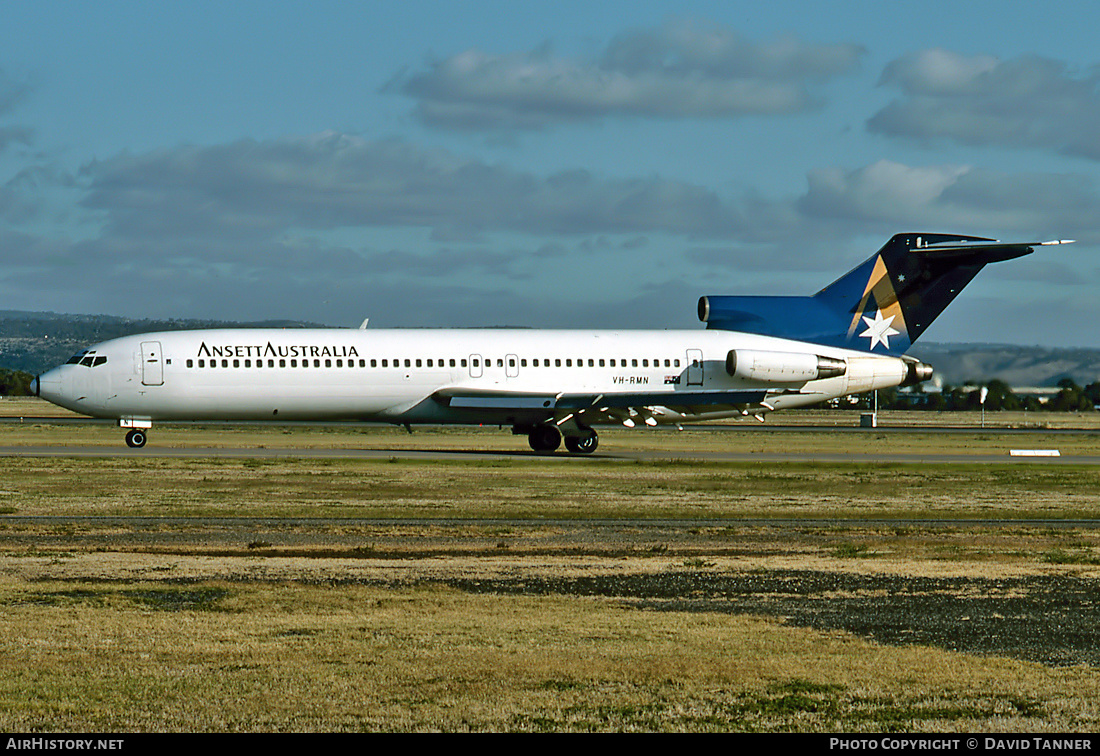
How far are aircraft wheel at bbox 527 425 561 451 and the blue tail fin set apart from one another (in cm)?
844

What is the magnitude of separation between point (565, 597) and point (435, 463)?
974 inches

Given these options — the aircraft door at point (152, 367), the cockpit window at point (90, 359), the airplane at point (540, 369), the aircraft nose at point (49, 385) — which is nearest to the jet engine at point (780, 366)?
the airplane at point (540, 369)

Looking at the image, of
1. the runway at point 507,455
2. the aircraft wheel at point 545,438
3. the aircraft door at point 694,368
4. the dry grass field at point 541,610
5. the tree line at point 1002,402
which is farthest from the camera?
the tree line at point 1002,402

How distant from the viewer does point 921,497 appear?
3011cm

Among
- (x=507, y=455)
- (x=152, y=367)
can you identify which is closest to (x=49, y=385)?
(x=152, y=367)

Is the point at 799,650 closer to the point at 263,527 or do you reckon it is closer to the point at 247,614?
the point at 247,614

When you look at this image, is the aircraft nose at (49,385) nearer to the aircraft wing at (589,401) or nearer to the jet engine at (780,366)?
the aircraft wing at (589,401)

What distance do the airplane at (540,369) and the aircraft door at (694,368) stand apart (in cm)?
5

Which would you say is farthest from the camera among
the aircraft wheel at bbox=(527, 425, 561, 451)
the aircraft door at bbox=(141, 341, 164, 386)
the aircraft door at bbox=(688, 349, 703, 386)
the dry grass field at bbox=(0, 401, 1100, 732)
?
the aircraft door at bbox=(688, 349, 703, 386)

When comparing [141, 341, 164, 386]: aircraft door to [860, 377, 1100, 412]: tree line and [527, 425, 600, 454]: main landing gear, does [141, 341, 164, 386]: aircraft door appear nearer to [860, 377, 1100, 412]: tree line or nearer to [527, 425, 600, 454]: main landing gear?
[527, 425, 600, 454]: main landing gear

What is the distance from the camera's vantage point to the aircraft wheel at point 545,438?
152 ft

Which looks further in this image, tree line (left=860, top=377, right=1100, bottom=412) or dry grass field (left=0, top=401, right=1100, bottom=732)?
tree line (left=860, top=377, right=1100, bottom=412)

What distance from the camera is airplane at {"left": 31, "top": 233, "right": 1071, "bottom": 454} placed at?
44.7 m

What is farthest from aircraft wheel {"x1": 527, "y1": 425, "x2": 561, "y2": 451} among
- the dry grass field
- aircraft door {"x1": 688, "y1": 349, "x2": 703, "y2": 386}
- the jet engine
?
the dry grass field
